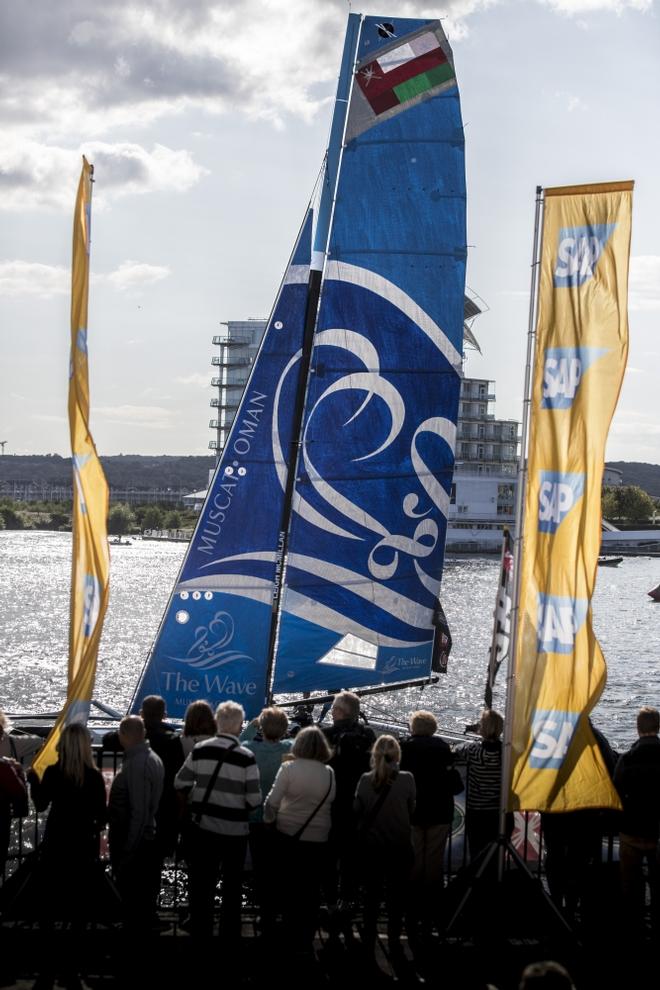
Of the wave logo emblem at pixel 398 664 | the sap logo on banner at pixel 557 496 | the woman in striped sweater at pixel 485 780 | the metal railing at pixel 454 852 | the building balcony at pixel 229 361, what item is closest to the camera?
the sap logo on banner at pixel 557 496

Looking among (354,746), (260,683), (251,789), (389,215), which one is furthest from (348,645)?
(251,789)

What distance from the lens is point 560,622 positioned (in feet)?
27.3

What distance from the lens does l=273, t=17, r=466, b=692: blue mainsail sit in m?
13.9

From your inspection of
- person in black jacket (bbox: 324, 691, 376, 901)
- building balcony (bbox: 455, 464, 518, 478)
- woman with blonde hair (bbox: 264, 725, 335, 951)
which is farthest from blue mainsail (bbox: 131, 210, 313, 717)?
building balcony (bbox: 455, 464, 518, 478)

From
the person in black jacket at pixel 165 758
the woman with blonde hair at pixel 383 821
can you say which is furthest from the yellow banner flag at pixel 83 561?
the woman with blonde hair at pixel 383 821

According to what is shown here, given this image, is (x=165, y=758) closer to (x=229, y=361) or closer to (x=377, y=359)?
(x=377, y=359)

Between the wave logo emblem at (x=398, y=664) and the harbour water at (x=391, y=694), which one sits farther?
the harbour water at (x=391, y=694)

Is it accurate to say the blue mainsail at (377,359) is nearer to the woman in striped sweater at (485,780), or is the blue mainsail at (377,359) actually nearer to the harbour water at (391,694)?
the woman in striped sweater at (485,780)

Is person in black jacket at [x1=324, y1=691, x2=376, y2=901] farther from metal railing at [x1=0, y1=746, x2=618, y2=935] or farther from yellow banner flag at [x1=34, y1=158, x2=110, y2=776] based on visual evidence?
yellow banner flag at [x1=34, y1=158, x2=110, y2=776]

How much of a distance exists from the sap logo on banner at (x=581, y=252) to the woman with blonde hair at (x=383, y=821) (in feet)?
10.8

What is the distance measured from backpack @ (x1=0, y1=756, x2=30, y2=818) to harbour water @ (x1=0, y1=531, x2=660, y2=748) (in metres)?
22.2

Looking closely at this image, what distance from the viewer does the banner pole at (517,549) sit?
832 cm

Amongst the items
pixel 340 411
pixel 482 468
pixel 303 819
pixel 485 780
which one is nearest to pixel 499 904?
pixel 485 780

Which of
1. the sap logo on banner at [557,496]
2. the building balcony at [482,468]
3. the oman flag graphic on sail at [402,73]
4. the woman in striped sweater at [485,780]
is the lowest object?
the woman in striped sweater at [485,780]
